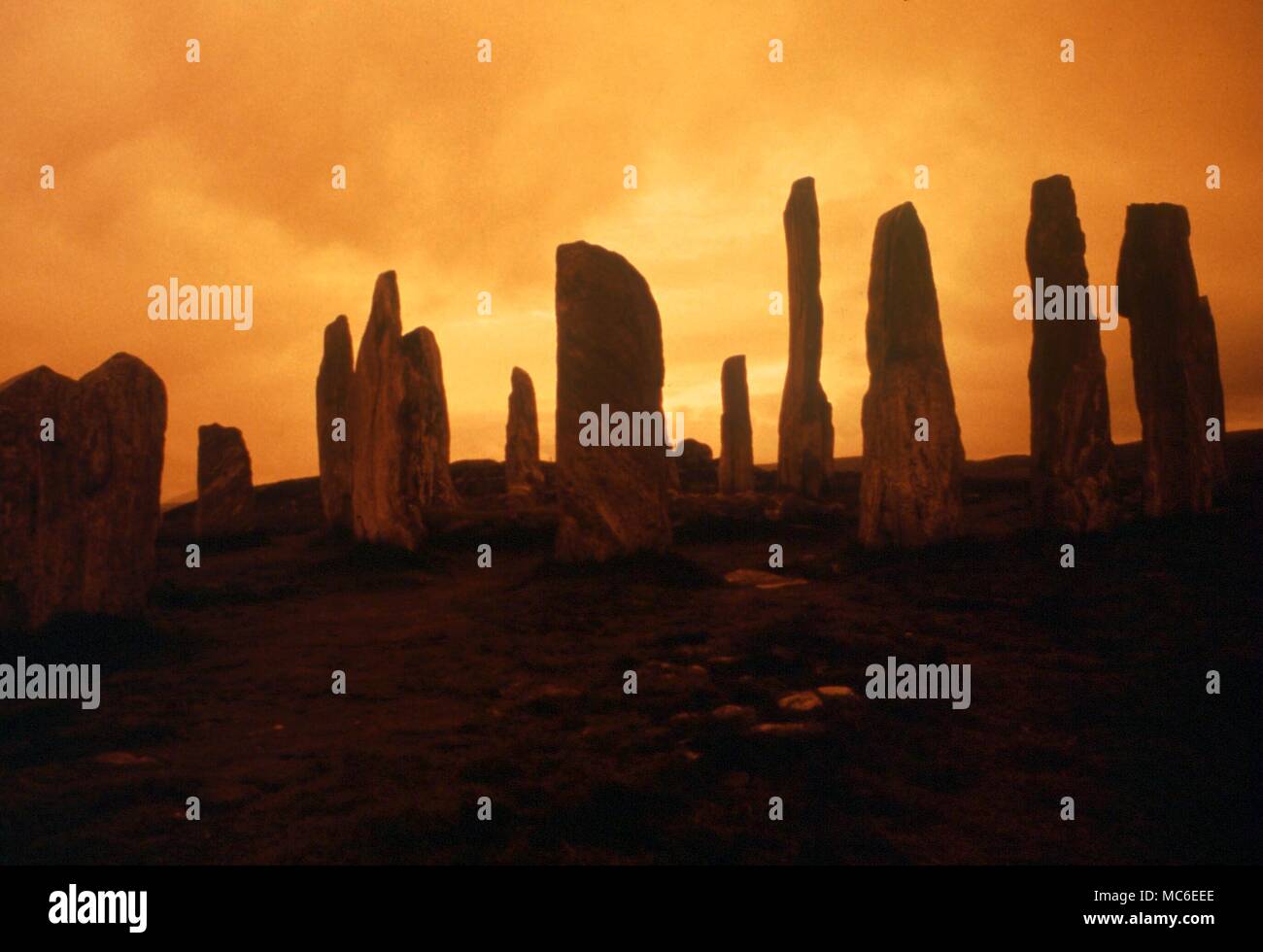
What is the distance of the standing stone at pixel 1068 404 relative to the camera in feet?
40.6

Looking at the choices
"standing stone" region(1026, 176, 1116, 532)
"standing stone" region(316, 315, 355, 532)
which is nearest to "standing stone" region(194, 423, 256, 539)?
"standing stone" region(316, 315, 355, 532)

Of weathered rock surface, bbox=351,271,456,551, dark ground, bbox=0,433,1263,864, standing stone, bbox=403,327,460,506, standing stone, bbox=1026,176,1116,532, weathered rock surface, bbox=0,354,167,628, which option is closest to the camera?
dark ground, bbox=0,433,1263,864

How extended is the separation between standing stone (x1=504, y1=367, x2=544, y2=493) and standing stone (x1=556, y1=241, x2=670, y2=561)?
44.2 feet

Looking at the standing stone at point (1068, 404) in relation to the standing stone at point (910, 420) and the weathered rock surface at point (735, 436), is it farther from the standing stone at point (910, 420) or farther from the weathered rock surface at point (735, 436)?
the weathered rock surface at point (735, 436)

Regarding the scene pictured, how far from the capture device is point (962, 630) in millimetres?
8266

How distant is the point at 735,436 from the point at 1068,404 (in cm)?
1105

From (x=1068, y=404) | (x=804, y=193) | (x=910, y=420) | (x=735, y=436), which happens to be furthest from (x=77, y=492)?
(x=804, y=193)

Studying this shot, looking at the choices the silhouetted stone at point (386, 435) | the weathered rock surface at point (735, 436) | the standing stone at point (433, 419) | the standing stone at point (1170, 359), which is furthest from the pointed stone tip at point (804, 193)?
the silhouetted stone at point (386, 435)

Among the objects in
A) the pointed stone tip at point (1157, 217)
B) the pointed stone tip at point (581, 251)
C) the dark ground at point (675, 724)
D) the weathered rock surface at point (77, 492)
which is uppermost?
the pointed stone tip at point (1157, 217)

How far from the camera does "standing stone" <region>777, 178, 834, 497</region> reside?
68.7ft

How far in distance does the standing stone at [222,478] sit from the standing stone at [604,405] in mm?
13616

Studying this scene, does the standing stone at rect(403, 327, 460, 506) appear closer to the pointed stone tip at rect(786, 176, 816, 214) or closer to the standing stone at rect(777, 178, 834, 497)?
the standing stone at rect(777, 178, 834, 497)

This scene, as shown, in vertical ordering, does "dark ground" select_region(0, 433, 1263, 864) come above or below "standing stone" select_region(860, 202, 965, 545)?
below
